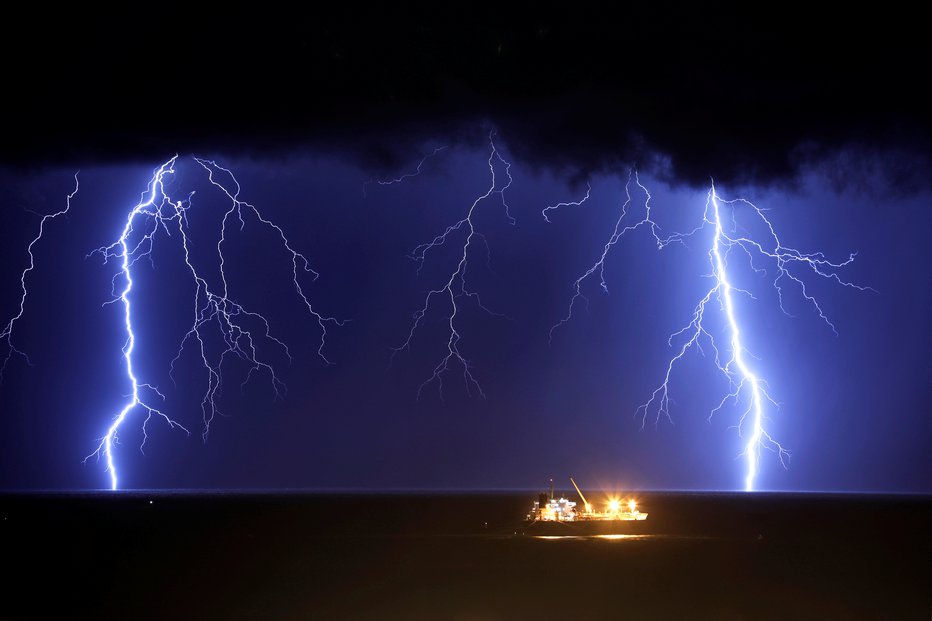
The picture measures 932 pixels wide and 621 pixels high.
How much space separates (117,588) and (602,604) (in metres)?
12.3

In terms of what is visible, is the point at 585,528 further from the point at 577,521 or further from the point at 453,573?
the point at 453,573

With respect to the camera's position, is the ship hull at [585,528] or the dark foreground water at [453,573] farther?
the ship hull at [585,528]

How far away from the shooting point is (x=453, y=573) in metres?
30.7

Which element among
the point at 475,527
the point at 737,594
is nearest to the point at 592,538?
the point at 475,527

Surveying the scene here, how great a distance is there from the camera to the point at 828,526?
5853cm

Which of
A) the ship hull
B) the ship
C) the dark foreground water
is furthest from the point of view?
the ship

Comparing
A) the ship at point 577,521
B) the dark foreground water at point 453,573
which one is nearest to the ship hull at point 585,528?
the ship at point 577,521

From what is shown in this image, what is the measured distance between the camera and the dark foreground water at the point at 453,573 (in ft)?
76.2

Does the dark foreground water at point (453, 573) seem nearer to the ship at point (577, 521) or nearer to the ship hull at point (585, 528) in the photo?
the ship hull at point (585, 528)

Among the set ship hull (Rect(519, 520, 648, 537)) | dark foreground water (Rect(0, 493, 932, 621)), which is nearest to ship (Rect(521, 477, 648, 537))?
ship hull (Rect(519, 520, 648, 537))

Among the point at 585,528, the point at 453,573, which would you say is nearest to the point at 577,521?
the point at 585,528

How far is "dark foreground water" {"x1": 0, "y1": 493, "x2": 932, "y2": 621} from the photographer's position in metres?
23.2

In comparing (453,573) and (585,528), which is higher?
(585,528)

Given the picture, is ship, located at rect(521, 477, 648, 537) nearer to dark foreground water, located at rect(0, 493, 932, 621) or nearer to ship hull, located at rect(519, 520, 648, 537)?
ship hull, located at rect(519, 520, 648, 537)
